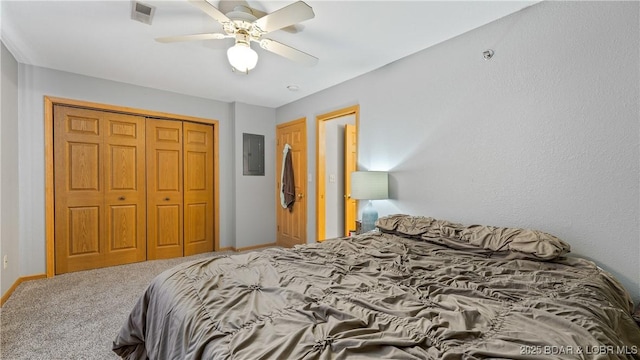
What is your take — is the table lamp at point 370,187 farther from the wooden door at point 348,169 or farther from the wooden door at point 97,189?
the wooden door at point 97,189

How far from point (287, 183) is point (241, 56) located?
2744 millimetres

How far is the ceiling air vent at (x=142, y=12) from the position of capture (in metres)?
2.03

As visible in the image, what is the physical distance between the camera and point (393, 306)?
42.4 inches

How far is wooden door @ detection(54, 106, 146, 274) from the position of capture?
132 inches

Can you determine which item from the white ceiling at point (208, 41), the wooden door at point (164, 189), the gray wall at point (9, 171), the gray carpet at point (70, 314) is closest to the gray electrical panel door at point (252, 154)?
the wooden door at point (164, 189)

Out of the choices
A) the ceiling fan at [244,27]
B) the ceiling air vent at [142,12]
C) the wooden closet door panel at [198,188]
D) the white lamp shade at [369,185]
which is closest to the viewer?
the ceiling fan at [244,27]

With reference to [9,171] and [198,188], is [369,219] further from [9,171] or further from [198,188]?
[9,171]

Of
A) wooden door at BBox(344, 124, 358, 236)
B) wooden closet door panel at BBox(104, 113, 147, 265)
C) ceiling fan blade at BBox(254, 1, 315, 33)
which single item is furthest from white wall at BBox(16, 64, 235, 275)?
wooden door at BBox(344, 124, 358, 236)

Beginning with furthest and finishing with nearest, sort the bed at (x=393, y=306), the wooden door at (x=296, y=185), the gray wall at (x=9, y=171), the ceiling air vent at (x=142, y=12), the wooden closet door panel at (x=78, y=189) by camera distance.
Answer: the wooden door at (x=296, y=185) < the wooden closet door panel at (x=78, y=189) < the gray wall at (x=9, y=171) < the ceiling air vent at (x=142, y=12) < the bed at (x=393, y=306)

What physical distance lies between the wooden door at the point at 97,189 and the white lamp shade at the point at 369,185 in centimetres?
299

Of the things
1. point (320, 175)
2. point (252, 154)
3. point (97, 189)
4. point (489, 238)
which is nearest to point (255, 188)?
point (252, 154)

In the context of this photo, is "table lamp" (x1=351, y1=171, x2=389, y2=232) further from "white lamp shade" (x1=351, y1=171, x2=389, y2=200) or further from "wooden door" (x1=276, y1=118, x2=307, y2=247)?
Answer: "wooden door" (x1=276, y1=118, x2=307, y2=247)

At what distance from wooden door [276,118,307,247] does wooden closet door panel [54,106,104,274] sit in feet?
8.05

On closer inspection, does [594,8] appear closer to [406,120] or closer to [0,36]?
[406,120]
